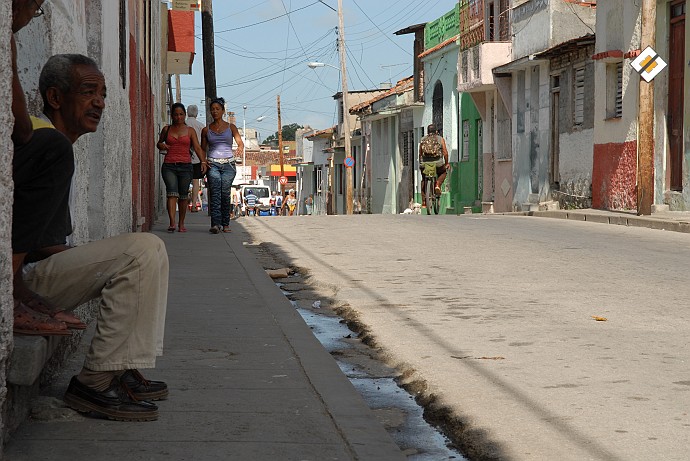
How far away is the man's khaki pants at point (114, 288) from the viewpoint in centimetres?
391

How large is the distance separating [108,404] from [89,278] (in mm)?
464

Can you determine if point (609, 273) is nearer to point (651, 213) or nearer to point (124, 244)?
point (124, 244)

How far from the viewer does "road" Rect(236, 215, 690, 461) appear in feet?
14.4

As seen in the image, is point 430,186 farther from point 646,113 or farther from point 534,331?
point 534,331

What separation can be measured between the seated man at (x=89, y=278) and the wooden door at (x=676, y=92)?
55.9 feet

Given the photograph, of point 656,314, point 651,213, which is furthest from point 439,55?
point 656,314

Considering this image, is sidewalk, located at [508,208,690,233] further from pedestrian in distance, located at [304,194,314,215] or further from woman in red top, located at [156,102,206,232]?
pedestrian in distance, located at [304,194,314,215]

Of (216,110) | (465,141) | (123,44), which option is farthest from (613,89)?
(123,44)

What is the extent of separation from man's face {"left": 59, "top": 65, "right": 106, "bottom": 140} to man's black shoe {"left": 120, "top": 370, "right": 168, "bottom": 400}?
94cm

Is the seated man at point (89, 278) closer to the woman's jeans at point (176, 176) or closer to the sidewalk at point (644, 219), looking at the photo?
the woman's jeans at point (176, 176)

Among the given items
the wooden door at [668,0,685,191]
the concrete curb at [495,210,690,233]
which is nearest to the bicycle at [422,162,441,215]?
the concrete curb at [495,210,690,233]

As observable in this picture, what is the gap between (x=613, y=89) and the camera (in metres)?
23.3

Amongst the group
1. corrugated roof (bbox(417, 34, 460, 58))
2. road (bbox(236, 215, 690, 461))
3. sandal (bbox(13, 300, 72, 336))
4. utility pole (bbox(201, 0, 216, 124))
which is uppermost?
corrugated roof (bbox(417, 34, 460, 58))

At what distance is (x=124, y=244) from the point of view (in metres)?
3.96
